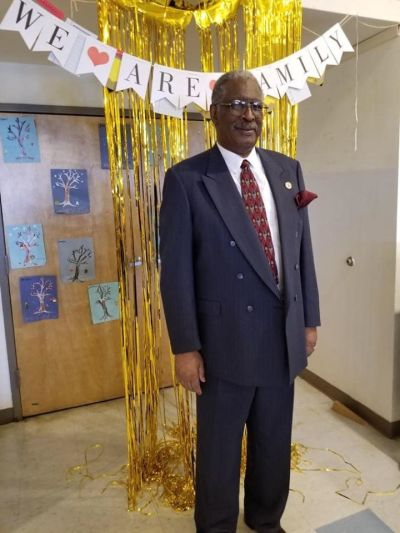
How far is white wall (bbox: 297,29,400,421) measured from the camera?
2025 mm

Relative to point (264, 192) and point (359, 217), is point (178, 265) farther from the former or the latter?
point (359, 217)

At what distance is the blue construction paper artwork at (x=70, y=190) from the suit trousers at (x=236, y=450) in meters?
1.45

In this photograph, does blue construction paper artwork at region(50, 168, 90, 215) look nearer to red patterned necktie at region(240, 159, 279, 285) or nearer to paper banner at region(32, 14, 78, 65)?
paper banner at region(32, 14, 78, 65)

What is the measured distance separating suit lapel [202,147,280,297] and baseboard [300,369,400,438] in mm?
1367

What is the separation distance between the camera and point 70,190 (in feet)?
7.81

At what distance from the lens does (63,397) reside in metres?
2.53

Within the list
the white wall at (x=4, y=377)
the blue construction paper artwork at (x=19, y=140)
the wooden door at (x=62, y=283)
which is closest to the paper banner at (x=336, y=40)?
the wooden door at (x=62, y=283)

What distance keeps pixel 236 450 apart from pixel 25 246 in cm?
160

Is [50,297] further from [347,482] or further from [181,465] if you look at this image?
[347,482]

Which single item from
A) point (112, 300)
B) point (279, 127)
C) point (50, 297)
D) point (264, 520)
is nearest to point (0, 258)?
point (50, 297)

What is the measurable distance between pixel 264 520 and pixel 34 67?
2361mm

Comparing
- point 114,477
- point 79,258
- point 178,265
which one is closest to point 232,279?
point 178,265

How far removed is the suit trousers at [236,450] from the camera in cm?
135

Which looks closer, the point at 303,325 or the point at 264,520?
the point at 303,325
